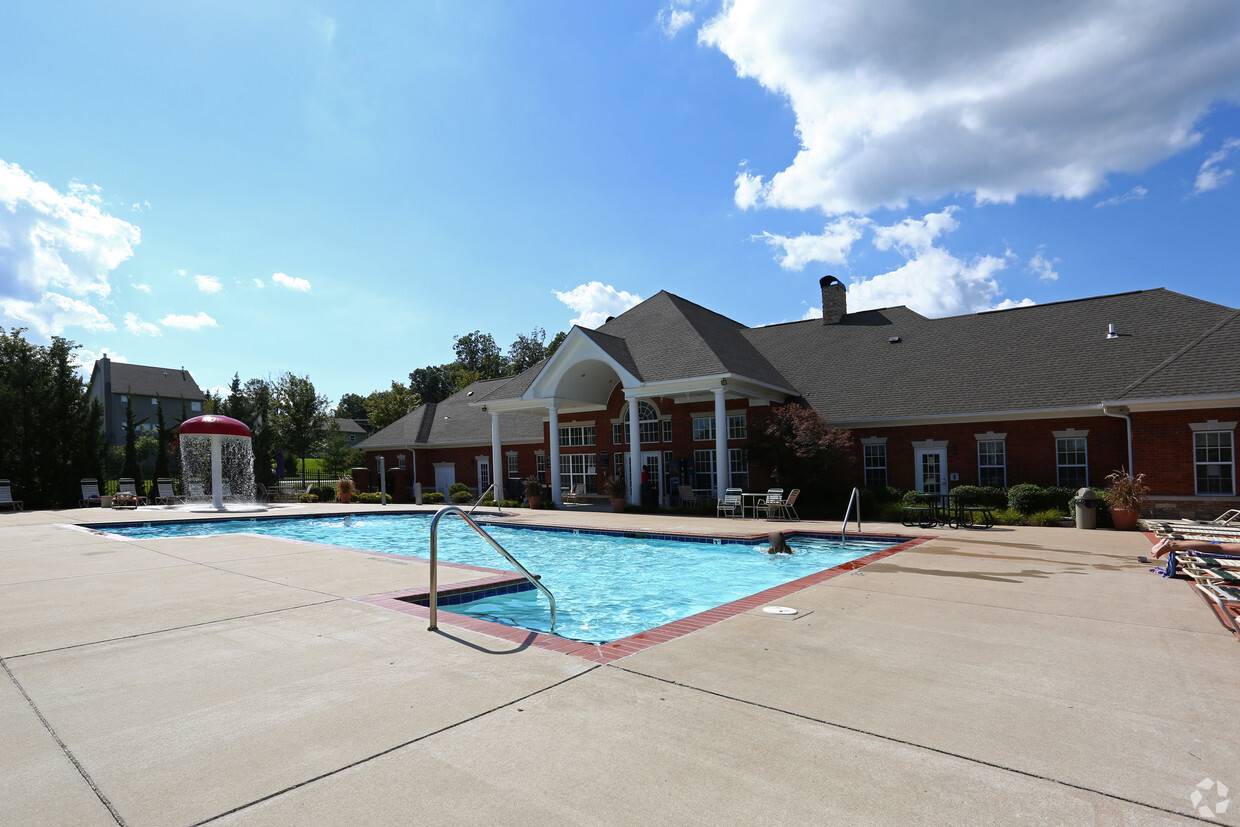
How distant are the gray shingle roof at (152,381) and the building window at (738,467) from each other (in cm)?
5552

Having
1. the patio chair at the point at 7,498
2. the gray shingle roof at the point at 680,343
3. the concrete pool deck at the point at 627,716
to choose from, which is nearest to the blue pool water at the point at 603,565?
the concrete pool deck at the point at 627,716

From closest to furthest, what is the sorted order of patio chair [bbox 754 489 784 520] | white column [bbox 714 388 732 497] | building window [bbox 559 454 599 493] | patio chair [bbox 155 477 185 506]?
patio chair [bbox 754 489 784 520], white column [bbox 714 388 732 497], building window [bbox 559 454 599 493], patio chair [bbox 155 477 185 506]

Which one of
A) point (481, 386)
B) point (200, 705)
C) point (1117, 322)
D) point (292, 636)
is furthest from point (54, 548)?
point (1117, 322)

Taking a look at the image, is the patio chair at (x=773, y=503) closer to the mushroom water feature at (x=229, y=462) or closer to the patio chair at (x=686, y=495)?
the patio chair at (x=686, y=495)

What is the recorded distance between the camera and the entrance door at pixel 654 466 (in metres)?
26.4

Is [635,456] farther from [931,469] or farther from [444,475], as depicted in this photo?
[444,475]

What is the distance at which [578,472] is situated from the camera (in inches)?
1137

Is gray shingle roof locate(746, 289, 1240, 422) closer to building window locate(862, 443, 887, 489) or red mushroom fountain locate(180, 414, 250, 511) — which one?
building window locate(862, 443, 887, 489)

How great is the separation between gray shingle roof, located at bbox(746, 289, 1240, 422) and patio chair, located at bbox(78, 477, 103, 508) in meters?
31.2

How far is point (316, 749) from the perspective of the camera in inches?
141

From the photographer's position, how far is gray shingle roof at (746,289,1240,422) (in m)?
18.7

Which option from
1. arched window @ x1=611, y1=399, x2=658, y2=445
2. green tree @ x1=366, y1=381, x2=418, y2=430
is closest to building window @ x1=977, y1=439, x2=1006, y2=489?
arched window @ x1=611, y1=399, x2=658, y2=445

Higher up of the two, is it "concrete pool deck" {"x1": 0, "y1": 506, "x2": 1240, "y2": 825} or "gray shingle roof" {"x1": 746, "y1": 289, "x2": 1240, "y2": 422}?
"gray shingle roof" {"x1": 746, "y1": 289, "x2": 1240, "y2": 422}

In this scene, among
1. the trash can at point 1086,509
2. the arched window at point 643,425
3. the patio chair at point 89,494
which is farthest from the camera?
the patio chair at point 89,494
